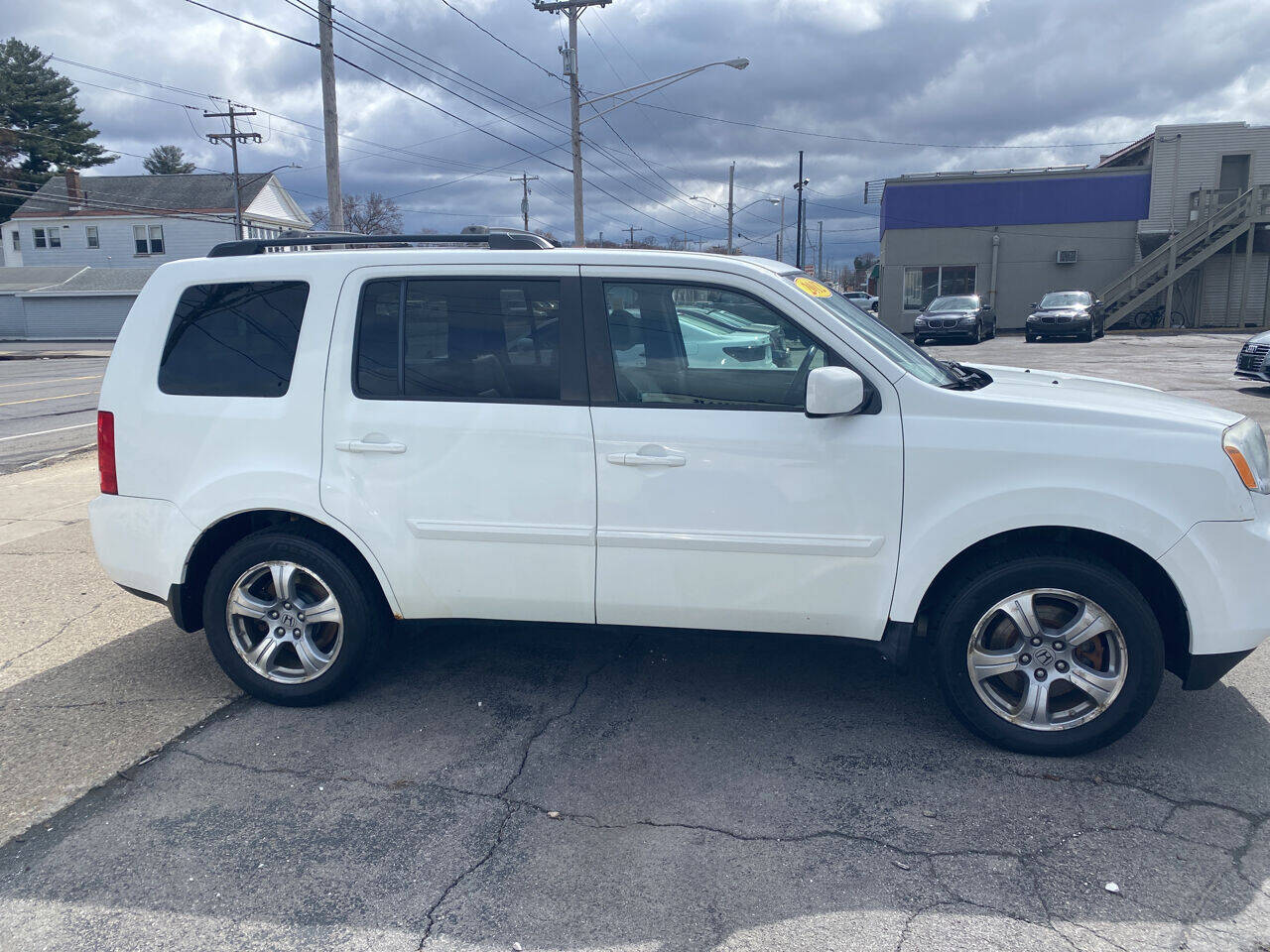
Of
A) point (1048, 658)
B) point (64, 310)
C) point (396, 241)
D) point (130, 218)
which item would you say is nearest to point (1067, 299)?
point (1048, 658)

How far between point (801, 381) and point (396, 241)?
190cm

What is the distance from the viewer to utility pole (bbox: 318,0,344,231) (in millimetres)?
14973

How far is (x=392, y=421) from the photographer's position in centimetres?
379

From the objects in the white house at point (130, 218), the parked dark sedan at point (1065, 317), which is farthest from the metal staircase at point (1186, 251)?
the white house at point (130, 218)

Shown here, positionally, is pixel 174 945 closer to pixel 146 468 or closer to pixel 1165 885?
pixel 146 468

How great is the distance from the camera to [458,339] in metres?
→ 3.82

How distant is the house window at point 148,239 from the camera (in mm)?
55531

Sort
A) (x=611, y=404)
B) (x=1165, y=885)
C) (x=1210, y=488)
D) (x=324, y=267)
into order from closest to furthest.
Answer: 1. (x=1165, y=885)
2. (x=1210, y=488)
3. (x=611, y=404)
4. (x=324, y=267)

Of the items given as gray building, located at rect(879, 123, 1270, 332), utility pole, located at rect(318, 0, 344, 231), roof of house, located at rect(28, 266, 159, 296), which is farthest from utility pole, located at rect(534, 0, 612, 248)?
roof of house, located at rect(28, 266, 159, 296)

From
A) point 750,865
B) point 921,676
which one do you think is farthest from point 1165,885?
point 921,676

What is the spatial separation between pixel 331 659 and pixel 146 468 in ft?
3.73

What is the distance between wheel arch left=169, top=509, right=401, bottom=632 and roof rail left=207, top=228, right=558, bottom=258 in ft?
3.82

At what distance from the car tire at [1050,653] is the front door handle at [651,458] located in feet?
3.76

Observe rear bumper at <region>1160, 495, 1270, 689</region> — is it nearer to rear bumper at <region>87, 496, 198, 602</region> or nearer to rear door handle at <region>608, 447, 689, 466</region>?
rear door handle at <region>608, 447, 689, 466</region>
